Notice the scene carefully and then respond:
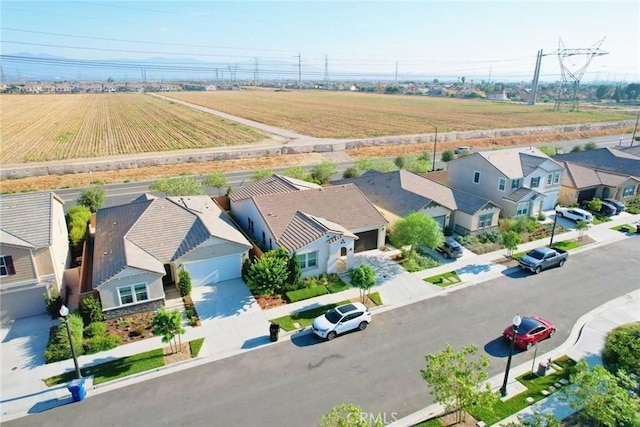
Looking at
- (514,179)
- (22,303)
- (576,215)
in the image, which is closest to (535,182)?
(514,179)

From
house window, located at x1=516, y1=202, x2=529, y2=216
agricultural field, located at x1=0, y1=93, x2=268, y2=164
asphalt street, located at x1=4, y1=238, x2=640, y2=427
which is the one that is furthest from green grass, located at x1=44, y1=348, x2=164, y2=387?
agricultural field, located at x1=0, y1=93, x2=268, y2=164

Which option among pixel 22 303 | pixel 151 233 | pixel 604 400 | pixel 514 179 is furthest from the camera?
pixel 514 179

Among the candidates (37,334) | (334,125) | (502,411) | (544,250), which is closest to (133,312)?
(37,334)

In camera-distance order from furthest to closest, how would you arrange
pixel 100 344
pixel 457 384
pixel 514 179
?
pixel 514 179
pixel 100 344
pixel 457 384

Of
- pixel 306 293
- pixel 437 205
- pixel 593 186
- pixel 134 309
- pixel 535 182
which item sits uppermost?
pixel 535 182

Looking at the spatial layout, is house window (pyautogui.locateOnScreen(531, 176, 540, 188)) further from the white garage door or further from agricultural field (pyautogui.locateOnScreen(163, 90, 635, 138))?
agricultural field (pyautogui.locateOnScreen(163, 90, 635, 138))

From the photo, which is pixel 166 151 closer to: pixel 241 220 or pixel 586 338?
pixel 241 220

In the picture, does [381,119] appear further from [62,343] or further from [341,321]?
[62,343]

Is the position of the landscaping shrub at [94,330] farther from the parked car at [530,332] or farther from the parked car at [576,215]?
the parked car at [576,215]
